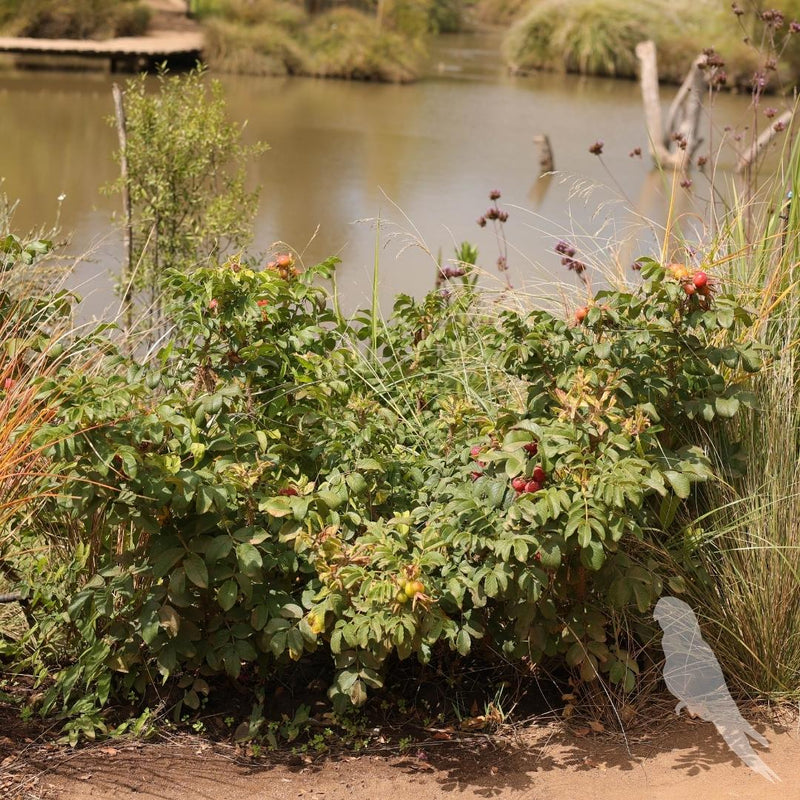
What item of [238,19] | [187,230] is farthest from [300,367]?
[238,19]

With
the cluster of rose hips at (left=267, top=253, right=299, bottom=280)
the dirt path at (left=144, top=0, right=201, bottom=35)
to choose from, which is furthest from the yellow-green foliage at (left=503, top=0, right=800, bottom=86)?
the cluster of rose hips at (left=267, top=253, right=299, bottom=280)

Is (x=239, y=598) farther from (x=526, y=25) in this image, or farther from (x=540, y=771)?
(x=526, y=25)

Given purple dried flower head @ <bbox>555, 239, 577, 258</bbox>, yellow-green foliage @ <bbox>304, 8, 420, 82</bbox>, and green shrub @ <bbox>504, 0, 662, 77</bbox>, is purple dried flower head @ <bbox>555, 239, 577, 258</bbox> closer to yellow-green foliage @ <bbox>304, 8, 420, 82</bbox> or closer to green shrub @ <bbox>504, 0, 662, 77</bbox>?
yellow-green foliage @ <bbox>304, 8, 420, 82</bbox>

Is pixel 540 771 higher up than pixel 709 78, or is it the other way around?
pixel 709 78

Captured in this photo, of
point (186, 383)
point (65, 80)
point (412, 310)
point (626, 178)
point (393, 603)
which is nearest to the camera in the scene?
point (393, 603)

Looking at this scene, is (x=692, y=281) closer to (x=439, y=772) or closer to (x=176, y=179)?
(x=439, y=772)

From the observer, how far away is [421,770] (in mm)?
2332

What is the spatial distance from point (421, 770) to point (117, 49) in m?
14.3

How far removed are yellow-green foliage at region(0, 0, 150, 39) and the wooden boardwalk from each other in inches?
15.5

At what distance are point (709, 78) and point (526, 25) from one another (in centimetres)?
1775

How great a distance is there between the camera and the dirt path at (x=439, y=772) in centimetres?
222

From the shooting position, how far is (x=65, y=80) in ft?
44.7

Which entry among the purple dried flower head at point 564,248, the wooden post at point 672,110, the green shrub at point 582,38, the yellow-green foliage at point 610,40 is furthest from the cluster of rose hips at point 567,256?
the green shrub at point 582,38

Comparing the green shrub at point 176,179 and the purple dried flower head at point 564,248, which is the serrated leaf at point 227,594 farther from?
the green shrub at point 176,179
